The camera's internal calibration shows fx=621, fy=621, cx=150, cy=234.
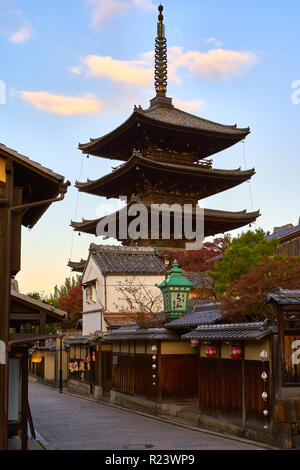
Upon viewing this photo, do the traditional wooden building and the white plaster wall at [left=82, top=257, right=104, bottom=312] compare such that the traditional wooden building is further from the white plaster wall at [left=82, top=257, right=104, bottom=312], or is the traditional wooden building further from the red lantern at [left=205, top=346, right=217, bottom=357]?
the white plaster wall at [left=82, top=257, right=104, bottom=312]

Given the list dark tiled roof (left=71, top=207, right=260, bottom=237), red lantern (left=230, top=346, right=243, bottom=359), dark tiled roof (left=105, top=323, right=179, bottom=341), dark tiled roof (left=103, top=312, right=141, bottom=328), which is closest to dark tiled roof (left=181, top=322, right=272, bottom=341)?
red lantern (left=230, top=346, right=243, bottom=359)

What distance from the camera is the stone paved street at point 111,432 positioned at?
16875 millimetres

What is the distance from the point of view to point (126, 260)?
36375mm

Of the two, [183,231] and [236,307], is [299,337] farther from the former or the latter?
[183,231]

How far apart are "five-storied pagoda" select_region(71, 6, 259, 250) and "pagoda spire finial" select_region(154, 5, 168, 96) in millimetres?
191

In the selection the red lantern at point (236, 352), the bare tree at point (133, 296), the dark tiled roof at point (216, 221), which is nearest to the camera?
the red lantern at point (236, 352)

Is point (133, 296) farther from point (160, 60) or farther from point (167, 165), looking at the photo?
point (160, 60)

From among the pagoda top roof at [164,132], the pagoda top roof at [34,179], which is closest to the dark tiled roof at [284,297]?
the pagoda top roof at [34,179]

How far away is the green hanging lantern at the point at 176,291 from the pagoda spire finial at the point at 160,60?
28.9m

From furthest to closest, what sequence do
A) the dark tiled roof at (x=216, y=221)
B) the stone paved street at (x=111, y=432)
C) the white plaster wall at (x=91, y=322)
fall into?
the dark tiled roof at (x=216, y=221) < the white plaster wall at (x=91, y=322) < the stone paved street at (x=111, y=432)

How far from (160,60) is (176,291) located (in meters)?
31.5

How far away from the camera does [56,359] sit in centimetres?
4703

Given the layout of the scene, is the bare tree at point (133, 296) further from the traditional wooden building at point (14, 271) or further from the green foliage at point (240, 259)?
the traditional wooden building at point (14, 271)

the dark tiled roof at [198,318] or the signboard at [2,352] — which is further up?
the dark tiled roof at [198,318]
